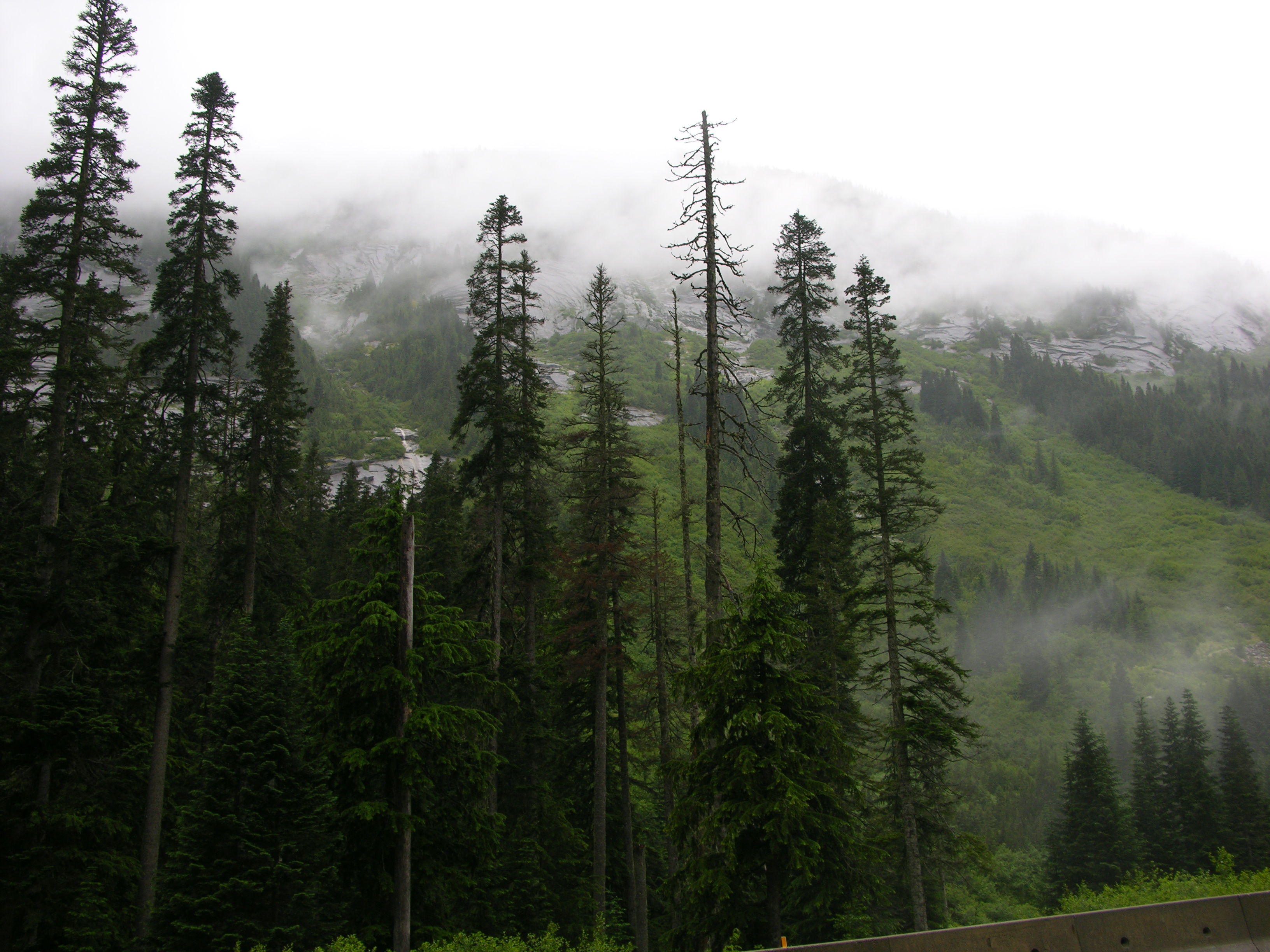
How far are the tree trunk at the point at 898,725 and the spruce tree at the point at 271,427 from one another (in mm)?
18565

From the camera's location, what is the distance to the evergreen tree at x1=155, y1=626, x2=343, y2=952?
12.2m

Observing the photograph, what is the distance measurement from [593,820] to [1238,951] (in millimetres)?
17174

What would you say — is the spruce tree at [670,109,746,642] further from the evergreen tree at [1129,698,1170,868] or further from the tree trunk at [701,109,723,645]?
the evergreen tree at [1129,698,1170,868]

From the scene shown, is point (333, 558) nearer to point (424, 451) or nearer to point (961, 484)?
point (424, 451)

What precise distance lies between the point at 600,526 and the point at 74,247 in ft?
48.5

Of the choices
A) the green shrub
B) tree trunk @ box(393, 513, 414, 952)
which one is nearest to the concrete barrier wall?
the green shrub

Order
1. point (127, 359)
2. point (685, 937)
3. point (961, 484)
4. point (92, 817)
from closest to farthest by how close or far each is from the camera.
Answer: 1. point (685, 937)
2. point (92, 817)
3. point (127, 359)
4. point (961, 484)

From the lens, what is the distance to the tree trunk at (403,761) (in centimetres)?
1146

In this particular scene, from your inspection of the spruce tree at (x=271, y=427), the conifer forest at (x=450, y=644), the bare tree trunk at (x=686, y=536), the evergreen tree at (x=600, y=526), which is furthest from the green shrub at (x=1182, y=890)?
the spruce tree at (x=271, y=427)

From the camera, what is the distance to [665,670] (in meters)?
23.7

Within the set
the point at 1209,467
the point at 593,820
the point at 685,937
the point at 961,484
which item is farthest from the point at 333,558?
the point at 1209,467

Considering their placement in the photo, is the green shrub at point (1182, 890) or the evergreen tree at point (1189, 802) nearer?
the green shrub at point (1182, 890)

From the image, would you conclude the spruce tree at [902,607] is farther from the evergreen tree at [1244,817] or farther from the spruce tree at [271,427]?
the evergreen tree at [1244,817]

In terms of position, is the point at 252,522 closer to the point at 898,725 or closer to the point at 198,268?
the point at 198,268
